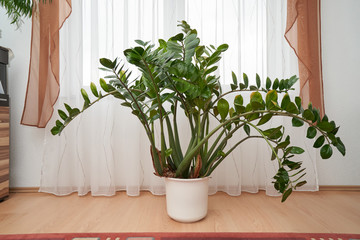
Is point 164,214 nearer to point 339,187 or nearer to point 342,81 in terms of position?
point 339,187

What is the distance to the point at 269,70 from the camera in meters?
1.45

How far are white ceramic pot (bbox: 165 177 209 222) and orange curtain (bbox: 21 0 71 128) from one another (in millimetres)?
968

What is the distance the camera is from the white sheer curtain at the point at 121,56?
4.69 ft

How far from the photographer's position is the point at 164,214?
113 centimetres

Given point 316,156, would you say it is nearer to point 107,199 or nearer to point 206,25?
point 206,25

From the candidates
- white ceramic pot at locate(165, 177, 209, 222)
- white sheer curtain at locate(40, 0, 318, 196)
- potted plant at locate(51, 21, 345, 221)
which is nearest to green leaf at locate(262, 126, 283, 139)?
potted plant at locate(51, 21, 345, 221)

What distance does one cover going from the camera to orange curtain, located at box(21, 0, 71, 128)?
4.55 feet

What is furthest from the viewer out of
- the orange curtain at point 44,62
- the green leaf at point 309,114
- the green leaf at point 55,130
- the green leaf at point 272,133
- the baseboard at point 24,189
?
the baseboard at point 24,189

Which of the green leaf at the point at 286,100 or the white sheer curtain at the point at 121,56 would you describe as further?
the white sheer curtain at the point at 121,56

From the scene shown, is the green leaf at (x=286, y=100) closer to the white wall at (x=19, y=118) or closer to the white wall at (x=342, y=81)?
the white wall at (x=342, y=81)

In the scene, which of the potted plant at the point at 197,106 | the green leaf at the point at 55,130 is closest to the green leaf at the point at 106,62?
the potted plant at the point at 197,106

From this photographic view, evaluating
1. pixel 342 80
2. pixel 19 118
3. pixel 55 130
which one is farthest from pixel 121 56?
pixel 342 80

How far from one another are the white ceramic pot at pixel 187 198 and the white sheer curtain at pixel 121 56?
1.39 ft

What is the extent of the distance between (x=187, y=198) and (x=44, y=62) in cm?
122
